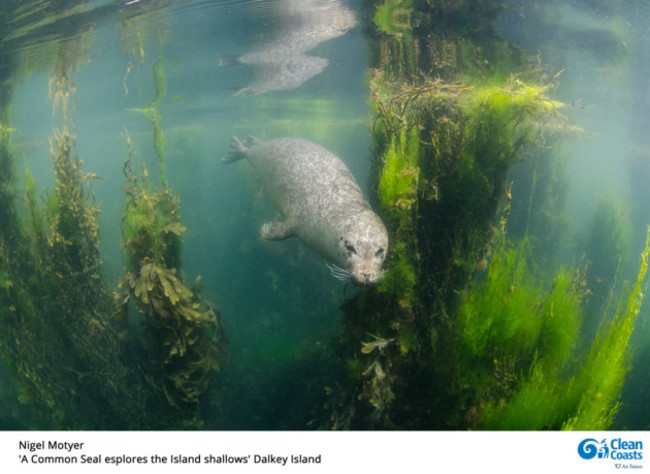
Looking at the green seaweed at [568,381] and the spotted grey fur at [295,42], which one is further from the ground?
the spotted grey fur at [295,42]

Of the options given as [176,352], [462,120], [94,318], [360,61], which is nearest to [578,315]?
[462,120]

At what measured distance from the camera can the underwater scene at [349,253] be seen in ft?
12.7

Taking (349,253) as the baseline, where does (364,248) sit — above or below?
above

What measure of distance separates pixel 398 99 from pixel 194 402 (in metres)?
4.90

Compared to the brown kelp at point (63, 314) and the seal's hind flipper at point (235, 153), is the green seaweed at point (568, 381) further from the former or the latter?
the seal's hind flipper at point (235, 153)

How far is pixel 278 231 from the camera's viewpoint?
6.00 metres

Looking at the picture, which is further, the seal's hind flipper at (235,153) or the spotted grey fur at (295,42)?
the seal's hind flipper at (235,153)

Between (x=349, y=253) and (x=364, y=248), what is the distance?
0.79 ft

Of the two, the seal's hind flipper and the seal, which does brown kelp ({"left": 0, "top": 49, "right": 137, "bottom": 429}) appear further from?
the seal's hind flipper

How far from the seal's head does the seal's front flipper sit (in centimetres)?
156
